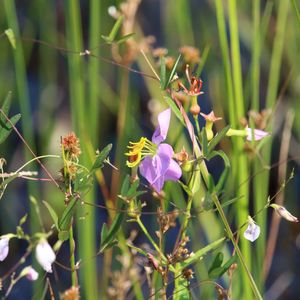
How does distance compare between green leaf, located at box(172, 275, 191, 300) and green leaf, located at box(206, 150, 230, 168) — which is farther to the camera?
green leaf, located at box(172, 275, 191, 300)

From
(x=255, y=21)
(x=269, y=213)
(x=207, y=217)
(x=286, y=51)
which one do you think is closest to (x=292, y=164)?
(x=269, y=213)

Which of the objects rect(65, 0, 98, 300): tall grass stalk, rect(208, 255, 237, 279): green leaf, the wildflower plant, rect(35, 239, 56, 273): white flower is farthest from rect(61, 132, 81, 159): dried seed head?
rect(65, 0, 98, 300): tall grass stalk

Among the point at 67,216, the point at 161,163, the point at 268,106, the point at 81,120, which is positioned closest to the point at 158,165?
the point at 161,163

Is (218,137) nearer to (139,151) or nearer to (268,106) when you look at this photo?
(139,151)

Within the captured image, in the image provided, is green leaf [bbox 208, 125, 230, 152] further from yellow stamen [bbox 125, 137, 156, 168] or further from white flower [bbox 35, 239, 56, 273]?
white flower [bbox 35, 239, 56, 273]

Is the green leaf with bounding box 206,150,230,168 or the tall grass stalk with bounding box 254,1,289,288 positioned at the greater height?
the green leaf with bounding box 206,150,230,168

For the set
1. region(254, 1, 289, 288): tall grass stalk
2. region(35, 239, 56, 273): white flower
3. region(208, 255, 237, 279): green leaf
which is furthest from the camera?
region(254, 1, 289, 288): tall grass stalk

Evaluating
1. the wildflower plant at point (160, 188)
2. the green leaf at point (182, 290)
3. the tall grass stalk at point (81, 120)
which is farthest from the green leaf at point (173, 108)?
the tall grass stalk at point (81, 120)
